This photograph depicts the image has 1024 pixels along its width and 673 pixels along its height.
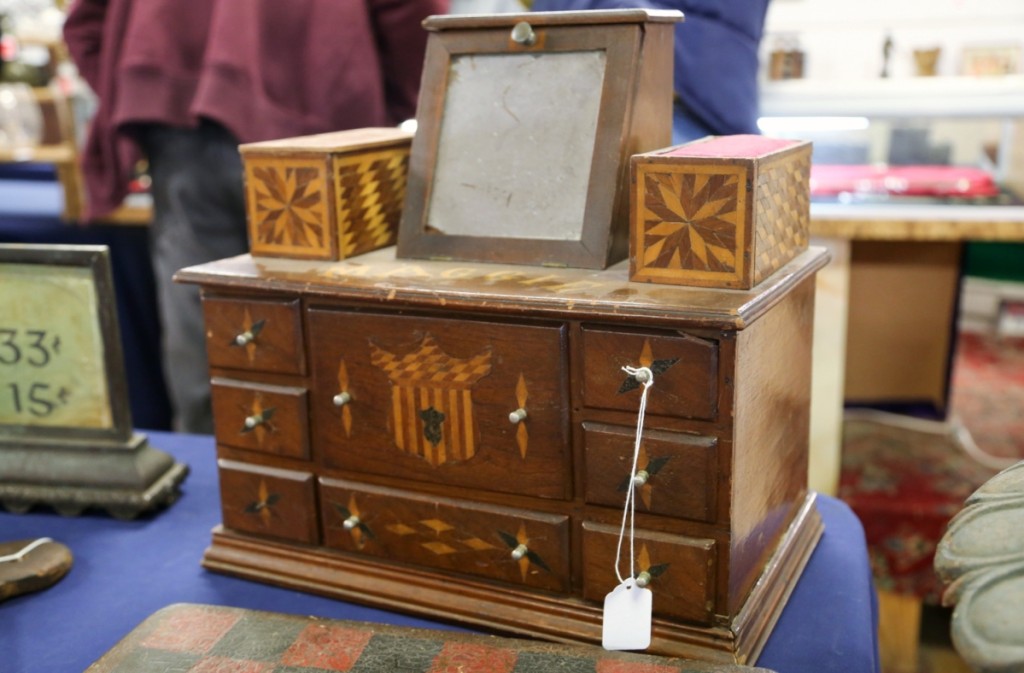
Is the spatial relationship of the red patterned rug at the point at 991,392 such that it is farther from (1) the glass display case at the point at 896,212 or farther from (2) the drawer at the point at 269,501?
(2) the drawer at the point at 269,501

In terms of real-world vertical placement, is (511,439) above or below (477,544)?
above

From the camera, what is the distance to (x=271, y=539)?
1.22 meters

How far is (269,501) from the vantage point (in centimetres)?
121

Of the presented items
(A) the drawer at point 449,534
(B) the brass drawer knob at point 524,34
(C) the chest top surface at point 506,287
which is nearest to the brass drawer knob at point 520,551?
(A) the drawer at point 449,534

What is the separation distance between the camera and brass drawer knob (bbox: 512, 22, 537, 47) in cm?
111

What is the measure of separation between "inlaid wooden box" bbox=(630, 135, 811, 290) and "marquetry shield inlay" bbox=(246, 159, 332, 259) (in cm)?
38

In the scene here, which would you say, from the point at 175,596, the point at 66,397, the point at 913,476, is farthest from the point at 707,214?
the point at 913,476

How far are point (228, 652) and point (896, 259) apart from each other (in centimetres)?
205

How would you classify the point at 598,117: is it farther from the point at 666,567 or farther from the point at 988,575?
the point at 988,575

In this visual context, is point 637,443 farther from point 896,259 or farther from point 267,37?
point 896,259

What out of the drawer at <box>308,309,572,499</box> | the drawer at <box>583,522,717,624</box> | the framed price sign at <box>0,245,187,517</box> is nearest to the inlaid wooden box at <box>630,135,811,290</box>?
the drawer at <box>308,309,572,499</box>

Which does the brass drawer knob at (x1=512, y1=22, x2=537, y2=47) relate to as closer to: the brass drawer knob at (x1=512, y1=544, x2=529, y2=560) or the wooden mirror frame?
the wooden mirror frame

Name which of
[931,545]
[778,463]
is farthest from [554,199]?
[931,545]

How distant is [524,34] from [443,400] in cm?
41
